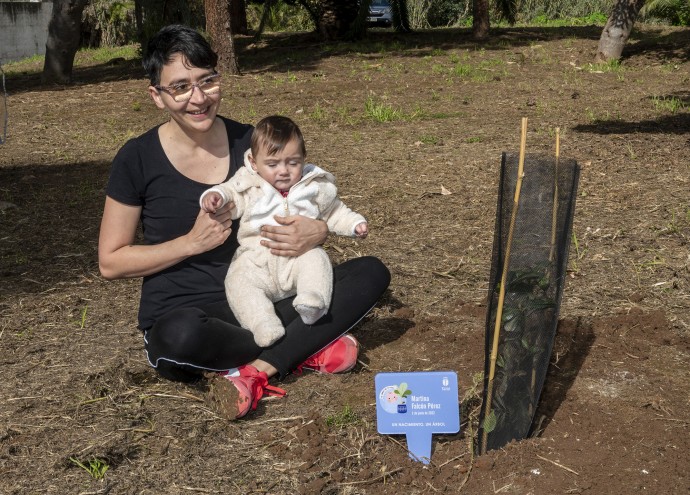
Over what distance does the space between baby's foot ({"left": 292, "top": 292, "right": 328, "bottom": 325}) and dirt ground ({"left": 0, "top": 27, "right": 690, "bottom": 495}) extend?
0.30 m

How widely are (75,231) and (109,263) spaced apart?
2492 mm

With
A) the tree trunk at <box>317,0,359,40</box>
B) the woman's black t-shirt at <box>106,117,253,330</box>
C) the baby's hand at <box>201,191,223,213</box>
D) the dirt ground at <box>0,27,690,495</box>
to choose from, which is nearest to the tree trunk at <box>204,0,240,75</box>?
the dirt ground at <box>0,27,690,495</box>

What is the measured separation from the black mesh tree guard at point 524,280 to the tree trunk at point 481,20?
511 inches

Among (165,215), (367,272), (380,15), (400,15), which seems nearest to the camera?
(165,215)

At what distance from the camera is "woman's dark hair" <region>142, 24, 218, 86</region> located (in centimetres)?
337

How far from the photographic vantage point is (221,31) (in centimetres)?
1173

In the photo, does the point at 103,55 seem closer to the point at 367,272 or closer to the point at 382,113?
the point at 382,113

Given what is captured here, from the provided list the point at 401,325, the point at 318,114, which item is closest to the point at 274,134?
the point at 401,325

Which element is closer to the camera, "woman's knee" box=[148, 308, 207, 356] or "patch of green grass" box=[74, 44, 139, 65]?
"woman's knee" box=[148, 308, 207, 356]

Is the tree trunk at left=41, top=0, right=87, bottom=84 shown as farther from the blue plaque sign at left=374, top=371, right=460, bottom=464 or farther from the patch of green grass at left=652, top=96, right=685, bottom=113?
the blue plaque sign at left=374, top=371, right=460, bottom=464

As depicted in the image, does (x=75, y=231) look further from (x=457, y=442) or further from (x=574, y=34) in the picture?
(x=574, y=34)

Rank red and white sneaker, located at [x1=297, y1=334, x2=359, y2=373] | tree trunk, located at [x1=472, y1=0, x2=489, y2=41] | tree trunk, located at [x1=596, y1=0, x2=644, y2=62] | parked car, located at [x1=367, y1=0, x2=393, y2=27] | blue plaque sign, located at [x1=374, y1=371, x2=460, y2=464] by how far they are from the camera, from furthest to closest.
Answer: parked car, located at [x1=367, y1=0, x2=393, y2=27]
tree trunk, located at [x1=472, y1=0, x2=489, y2=41]
tree trunk, located at [x1=596, y1=0, x2=644, y2=62]
red and white sneaker, located at [x1=297, y1=334, x2=359, y2=373]
blue plaque sign, located at [x1=374, y1=371, x2=460, y2=464]

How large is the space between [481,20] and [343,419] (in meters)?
13.0

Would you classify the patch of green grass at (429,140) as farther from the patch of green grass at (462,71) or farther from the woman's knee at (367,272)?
the woman's knee at (367,272)
